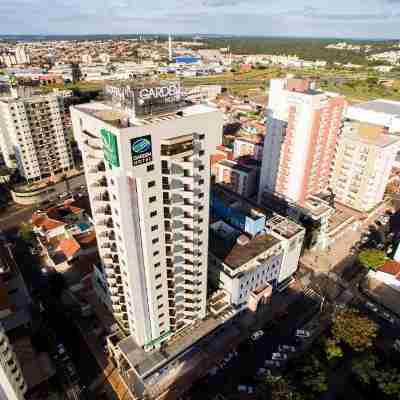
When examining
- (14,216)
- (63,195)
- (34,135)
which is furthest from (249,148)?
(14,216)

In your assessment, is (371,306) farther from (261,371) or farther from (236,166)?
(236,166)

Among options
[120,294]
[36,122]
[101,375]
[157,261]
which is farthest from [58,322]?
[36,122]

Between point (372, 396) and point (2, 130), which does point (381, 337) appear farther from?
point (2, 130)

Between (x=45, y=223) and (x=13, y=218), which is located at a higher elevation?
(x=45, y=223)

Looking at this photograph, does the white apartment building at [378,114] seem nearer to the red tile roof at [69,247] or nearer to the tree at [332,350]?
the tree at [332,350]

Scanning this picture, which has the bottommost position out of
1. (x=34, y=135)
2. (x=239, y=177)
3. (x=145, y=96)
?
(x=239, y=177)

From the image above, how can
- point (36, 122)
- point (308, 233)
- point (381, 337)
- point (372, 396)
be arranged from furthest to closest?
point (36, 122) < point (308, 233) < point (381, 337) < point (372, 396)

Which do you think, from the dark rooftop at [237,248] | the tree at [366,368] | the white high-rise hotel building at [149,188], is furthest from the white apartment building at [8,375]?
the tree at [366,368]
